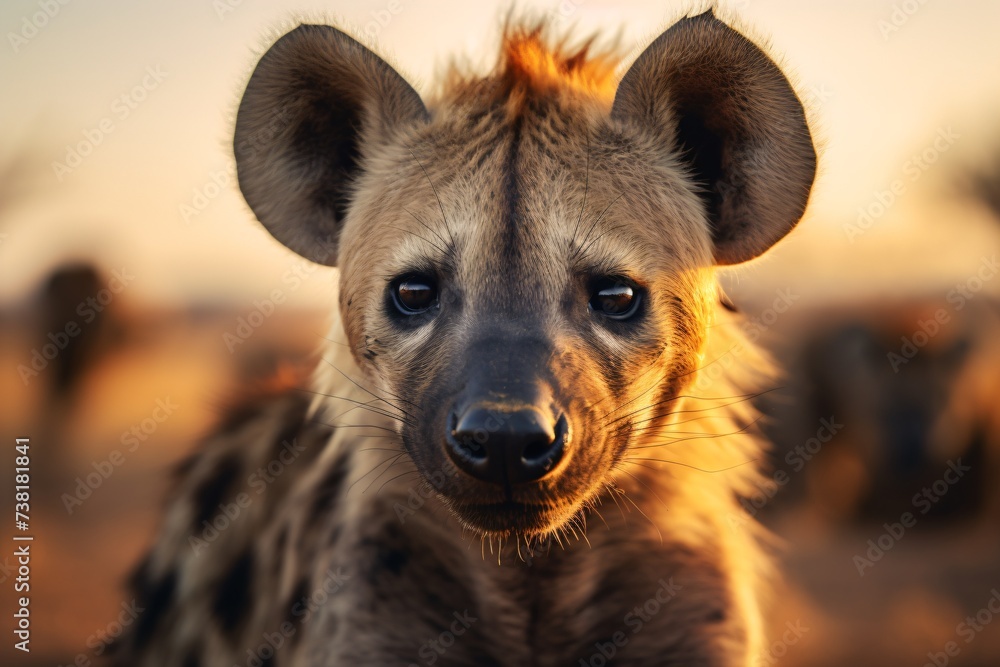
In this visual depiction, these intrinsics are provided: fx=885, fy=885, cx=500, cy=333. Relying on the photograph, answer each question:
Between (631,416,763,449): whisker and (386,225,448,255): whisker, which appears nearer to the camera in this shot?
(386,225,448,255): whisker

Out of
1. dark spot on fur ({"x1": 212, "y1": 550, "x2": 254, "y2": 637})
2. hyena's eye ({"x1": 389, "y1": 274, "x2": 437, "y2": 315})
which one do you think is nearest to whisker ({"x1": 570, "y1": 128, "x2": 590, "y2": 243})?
hyena's eye ({"x1": 389, "y1": 274, "x2": 437, "y2": 315})

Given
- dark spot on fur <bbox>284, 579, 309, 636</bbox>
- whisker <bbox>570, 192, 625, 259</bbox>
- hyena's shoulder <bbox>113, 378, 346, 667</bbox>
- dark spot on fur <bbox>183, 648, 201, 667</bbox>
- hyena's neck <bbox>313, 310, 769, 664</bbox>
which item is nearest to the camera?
whisker <bbox>570, 192, 625, 259</bbox>

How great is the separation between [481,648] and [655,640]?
0.31 meters

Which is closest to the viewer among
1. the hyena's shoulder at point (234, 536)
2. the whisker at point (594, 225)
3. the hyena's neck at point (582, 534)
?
the whisker at point (594, 225)

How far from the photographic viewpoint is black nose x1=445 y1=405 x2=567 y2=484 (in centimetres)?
122

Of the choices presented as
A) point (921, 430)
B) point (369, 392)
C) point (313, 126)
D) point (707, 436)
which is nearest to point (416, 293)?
point (369, 392)

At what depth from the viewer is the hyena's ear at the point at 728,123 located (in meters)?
1.50

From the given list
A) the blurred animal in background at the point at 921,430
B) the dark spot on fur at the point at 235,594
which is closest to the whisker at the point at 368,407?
the dark spot on fur at the point at 235,594

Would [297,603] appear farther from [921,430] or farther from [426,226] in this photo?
[921,430]

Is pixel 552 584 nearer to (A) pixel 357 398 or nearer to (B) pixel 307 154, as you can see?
(A) pixel 357 398

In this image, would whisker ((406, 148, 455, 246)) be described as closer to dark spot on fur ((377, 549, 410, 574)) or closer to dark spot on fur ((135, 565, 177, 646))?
dark spot on fur ((377, 549, 410, 574))

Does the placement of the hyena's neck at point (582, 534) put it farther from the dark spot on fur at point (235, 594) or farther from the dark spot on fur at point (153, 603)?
the dark spot on fur at point (153, 603)

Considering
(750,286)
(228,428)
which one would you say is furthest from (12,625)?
(750,286)

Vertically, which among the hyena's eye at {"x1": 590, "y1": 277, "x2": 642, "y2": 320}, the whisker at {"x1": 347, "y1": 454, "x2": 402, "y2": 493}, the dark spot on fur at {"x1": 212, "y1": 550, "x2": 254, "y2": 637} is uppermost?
the hyena's eye at {"x1": 590, "y1": 277, "x2": 642, "y2": 320}
